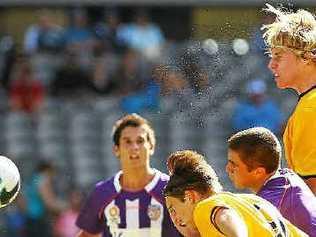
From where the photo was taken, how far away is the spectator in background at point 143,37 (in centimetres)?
1583

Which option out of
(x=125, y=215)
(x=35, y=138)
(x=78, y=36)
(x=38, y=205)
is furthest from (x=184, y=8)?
(x=125, y=215)

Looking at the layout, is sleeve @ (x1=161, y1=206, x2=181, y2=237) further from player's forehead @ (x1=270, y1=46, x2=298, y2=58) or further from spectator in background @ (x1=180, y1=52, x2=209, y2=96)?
player's forehead @ (x1=270, y1=46, x2=298, y2=58)

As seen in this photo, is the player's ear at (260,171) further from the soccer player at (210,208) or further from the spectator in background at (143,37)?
the spectator in background at (143,37)

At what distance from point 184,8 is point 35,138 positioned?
307 centimetres

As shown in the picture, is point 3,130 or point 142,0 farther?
point 142,0

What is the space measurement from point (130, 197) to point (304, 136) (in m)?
2.23

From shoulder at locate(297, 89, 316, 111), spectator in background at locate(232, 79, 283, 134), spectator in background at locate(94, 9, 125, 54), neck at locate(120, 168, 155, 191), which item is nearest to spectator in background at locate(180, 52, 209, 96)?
neck at locate(120, 168, 155, 191)

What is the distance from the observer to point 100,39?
16.1m

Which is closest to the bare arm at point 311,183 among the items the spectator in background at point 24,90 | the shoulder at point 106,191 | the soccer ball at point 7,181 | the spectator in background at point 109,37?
the soccer ball at point 7,181

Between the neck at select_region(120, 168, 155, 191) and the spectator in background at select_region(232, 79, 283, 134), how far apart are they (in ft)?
17.9

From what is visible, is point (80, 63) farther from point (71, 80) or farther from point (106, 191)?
point (106, 191)

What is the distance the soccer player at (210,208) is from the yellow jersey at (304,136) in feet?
2.29

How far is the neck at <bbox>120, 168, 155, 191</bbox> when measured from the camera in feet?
27.1

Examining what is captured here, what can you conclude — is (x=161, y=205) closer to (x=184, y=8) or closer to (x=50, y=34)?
(x=50, y=34)
